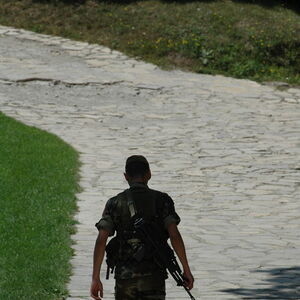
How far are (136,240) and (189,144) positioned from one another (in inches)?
441

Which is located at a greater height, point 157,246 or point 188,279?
point 157,246

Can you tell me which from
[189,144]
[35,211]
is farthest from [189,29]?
[35,211]

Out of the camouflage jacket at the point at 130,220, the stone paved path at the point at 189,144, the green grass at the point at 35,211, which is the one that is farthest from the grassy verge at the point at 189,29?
the camouflage jacket at the point at 130,220

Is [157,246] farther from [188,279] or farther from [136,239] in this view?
[188,279]

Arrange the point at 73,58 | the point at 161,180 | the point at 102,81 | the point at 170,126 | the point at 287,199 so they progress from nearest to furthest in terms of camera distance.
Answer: the point at 287,199, the point at 161,180, the point at 170,126, the point at 102,81, the point at 73,58

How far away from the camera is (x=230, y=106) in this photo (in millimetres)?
20375

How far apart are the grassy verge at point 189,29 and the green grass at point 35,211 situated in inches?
283

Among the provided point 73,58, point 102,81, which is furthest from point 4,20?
point 102,81

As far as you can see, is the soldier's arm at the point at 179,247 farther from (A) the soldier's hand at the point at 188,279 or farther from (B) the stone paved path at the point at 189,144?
(B) the stone paved path at the point at 189,144

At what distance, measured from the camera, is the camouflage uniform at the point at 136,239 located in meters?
5.86

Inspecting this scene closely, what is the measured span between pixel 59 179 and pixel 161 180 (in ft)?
5.23

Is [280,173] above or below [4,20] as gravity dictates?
above

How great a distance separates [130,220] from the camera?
595 cm

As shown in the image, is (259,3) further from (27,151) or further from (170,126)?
(27,151)
